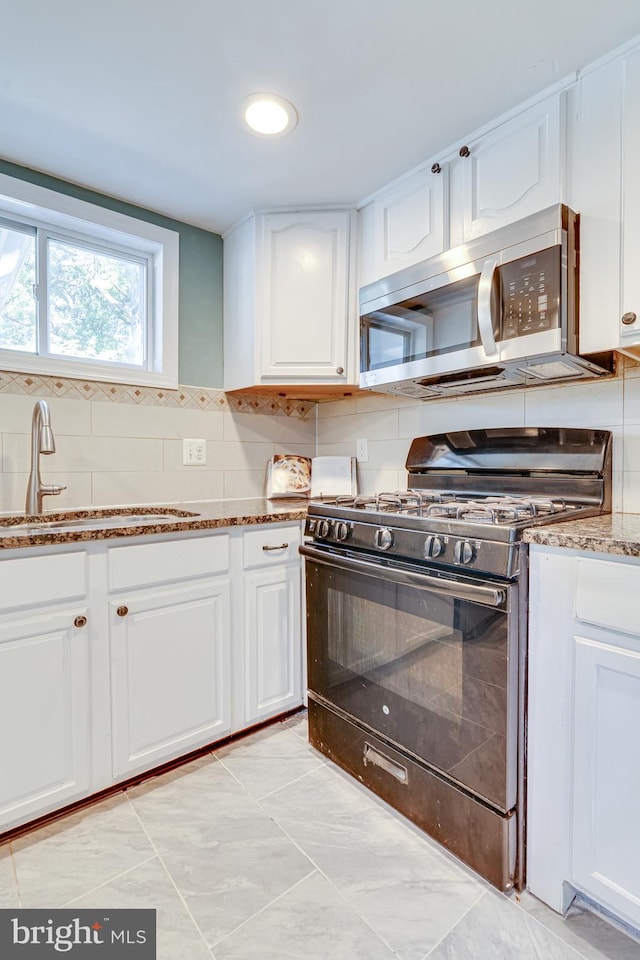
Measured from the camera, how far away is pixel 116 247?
83.9 inches

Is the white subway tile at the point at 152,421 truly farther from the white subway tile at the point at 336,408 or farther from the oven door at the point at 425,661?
the oven door at the point at 425,661

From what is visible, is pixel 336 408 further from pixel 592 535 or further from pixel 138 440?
pixel 592 535

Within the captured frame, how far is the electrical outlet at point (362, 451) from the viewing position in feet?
7.86

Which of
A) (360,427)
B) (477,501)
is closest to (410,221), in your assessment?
(360,427)

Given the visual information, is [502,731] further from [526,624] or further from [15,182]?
[15,182]

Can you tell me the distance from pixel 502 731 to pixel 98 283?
2.22 metres

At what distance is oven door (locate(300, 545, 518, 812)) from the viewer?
1155 millimetres

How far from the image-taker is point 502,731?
3.77 feet

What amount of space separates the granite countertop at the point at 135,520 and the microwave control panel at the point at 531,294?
0.99 metres

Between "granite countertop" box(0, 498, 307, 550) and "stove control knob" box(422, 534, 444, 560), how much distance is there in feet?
2.21

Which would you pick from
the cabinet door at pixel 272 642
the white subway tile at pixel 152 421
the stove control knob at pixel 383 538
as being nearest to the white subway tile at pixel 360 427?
the white subway tile at pixel 152 421

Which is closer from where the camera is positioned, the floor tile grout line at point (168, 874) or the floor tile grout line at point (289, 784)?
the floor tile grout line at point (168, 874)

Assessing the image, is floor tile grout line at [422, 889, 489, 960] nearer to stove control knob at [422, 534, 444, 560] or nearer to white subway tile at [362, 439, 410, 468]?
stove control knob at [422, 534, 444, 560]

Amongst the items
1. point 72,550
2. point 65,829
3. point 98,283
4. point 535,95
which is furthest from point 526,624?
point 98,283
